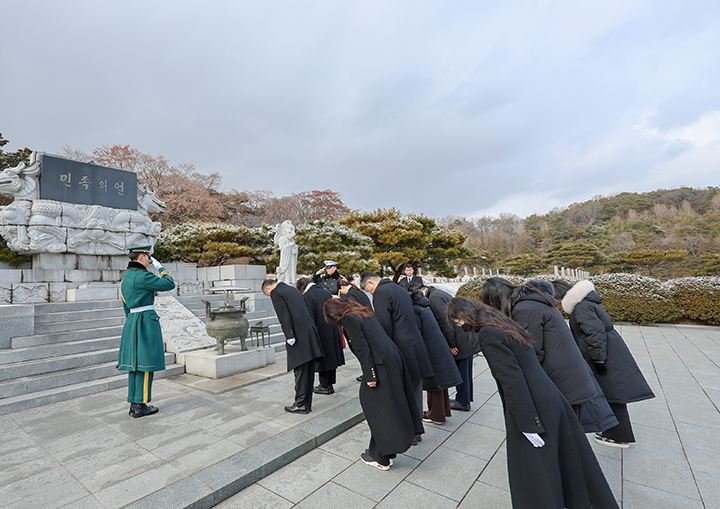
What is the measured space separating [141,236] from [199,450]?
9322mm

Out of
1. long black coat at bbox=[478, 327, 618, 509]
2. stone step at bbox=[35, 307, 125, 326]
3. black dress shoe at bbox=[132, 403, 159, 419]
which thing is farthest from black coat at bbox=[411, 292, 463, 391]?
stone step at bbox=[35, 307, 125, 326]

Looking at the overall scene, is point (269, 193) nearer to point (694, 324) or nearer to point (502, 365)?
point (694, 324)

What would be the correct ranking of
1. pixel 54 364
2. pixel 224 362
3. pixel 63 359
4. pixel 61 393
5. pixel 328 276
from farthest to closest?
pixel 328 276 → pixel 224 362 → pixel 63 359 → pixel 54 364 → pixel 61 393

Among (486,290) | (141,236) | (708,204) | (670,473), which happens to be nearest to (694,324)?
(670,473)

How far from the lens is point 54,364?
15.8 feet

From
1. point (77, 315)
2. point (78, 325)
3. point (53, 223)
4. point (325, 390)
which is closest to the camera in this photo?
point (325, 390)

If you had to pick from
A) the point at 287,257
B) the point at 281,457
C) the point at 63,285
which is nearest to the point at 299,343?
the point at 281,457

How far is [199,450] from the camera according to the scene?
301 centimetres

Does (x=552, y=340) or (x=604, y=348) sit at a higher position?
(x=552, y=340)

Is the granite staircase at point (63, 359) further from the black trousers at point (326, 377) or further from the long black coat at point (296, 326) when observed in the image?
the long black coat at point (296, 326)

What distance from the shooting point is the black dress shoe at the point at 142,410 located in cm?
381

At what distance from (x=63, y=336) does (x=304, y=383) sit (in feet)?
15.2

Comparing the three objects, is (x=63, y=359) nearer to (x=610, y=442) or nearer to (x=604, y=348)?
(x=604, y=348)

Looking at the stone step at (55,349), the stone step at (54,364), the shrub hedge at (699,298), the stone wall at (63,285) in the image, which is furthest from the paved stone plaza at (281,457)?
the shrub hedge at (699,298)
